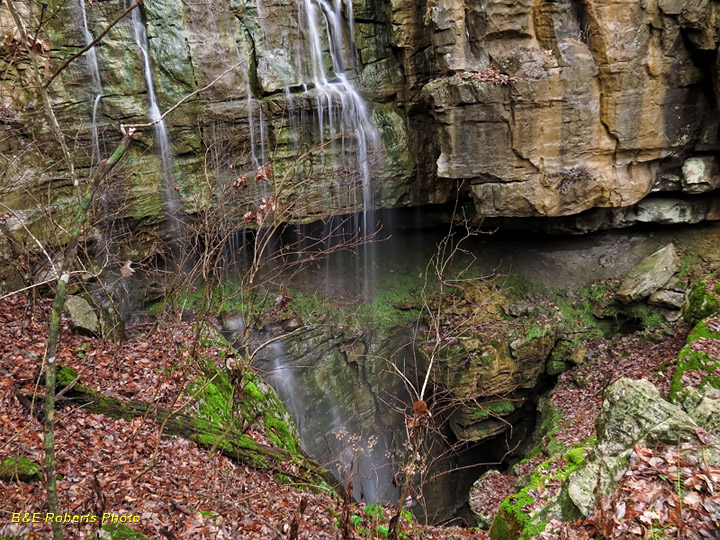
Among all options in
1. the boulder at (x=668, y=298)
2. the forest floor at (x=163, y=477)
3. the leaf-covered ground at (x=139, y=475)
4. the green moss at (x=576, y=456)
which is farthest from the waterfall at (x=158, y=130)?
the boulder at (x=668, y=298)

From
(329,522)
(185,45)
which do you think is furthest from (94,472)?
(185,45)

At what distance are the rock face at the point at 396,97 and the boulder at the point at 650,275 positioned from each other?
3.73 feet

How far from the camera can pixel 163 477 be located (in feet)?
15.0

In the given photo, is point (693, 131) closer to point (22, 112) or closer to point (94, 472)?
point (94, 472)

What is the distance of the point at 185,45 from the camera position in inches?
380

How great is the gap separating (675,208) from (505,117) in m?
5.25

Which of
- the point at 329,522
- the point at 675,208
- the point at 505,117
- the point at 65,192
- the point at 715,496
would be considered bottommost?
the point at 329,522

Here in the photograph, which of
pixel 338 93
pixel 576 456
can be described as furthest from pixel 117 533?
pixel 338 93

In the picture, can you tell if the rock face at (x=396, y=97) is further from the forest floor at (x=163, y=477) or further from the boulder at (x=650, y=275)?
the forest floor at (x=163, y=477)

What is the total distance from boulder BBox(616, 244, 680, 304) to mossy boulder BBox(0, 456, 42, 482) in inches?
442

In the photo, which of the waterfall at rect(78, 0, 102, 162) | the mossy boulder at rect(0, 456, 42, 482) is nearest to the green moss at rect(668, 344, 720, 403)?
the mossy boulder at rect(0, 456, 42, 482)

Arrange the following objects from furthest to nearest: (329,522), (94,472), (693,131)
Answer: (693,131) → (329,522) → (94,472)

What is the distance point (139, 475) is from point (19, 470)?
3.24 ft

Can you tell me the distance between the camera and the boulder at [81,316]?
22.9ft
